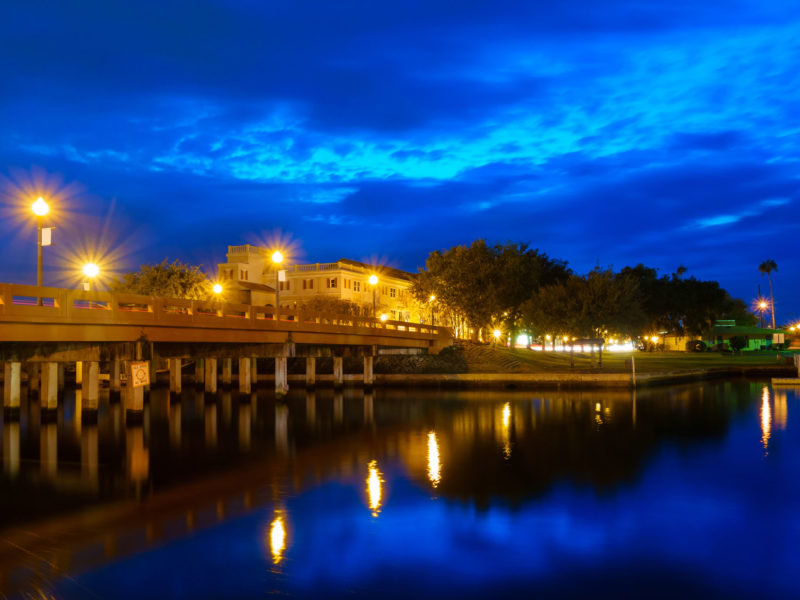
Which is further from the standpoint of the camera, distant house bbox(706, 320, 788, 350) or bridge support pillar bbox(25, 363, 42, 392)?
distant house bbox(706, 320, 788, 350)

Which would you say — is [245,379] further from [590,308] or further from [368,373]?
[590,308]

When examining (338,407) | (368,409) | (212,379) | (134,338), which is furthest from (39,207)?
(212,379)

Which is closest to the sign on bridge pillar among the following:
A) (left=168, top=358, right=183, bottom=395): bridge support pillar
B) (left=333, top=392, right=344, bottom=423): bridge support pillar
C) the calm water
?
the calm water

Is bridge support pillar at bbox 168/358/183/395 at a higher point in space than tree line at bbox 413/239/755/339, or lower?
lower

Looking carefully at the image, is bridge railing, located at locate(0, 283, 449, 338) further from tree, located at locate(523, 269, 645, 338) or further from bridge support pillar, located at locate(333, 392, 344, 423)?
tree, located at locate(523, 269, 645, 338)

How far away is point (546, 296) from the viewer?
70188mm

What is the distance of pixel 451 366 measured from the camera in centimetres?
6725

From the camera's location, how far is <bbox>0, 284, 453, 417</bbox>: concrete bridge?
28.4 meters

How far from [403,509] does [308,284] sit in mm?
84399

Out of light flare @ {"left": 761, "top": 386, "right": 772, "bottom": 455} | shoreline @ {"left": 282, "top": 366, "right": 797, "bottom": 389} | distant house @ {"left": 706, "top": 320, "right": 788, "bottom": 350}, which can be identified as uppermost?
distant house @ {"left": 706, "top": 320, "right": 788, "bottom": 350}

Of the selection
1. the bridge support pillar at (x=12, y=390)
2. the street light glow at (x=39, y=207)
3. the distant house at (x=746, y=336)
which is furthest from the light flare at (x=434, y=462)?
the distant house at (x=746, y=336)

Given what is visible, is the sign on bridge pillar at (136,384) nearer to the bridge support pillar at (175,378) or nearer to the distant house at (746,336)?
the bridge support pillar at (175,378)

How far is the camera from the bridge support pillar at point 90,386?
37487 mm

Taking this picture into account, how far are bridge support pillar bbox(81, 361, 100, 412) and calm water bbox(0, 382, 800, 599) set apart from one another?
1.37 m
